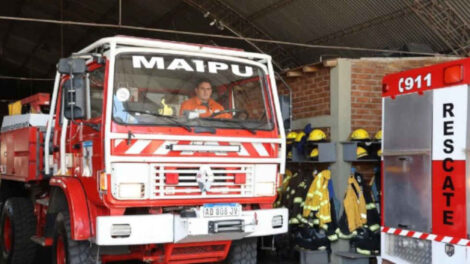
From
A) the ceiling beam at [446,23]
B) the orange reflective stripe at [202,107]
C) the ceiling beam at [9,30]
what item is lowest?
the orange reflective stripe at [202,107]

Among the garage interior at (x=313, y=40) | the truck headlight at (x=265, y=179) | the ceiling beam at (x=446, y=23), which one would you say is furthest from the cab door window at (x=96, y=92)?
the ceiling beam at (x=446, y=23)

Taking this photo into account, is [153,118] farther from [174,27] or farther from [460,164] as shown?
[174,27]

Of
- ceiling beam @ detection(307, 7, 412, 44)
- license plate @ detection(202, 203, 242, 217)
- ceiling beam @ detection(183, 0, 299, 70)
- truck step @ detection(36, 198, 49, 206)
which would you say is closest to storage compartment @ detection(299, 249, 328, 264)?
license plate @ detection(202, 203, 242, 217)

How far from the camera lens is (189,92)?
19.4 ft

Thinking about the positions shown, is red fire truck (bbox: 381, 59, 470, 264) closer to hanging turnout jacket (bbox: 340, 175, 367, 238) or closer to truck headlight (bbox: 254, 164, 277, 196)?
truck headlight (bbox: 254, 164, 277, 196)

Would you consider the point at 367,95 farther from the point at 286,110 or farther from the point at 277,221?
the point at 277,221

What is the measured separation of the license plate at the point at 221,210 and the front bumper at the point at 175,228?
48 millimetres

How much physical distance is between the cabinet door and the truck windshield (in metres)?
1.32

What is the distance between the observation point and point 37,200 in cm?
774

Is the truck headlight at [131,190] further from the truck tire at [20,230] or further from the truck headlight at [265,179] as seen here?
the truck tire at [20,230]

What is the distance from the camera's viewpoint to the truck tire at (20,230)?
24.8 ft

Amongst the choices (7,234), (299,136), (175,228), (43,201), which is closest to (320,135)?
(299,136)

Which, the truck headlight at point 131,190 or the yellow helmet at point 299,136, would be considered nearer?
the truck headlight at point 131,190

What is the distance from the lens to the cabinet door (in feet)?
16.3
